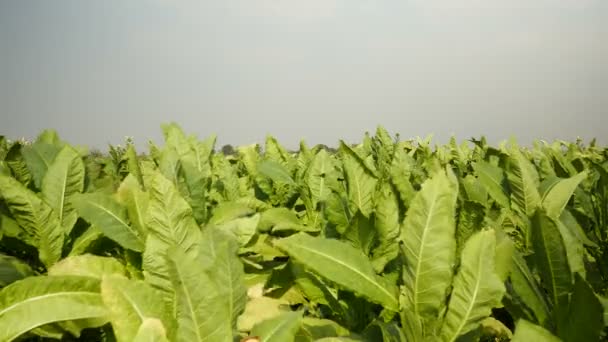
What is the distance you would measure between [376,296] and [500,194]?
153 cm

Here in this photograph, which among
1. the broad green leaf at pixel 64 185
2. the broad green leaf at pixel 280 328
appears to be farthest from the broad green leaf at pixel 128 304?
the broad green leaf at pixel 64 185

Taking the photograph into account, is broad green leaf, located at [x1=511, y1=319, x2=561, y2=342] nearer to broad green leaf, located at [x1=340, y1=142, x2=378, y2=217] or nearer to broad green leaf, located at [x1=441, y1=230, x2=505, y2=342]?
broad green leaf, located at [x1=441, y1=230, x2=505, y2=342]

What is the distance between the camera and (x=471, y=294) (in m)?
1.25

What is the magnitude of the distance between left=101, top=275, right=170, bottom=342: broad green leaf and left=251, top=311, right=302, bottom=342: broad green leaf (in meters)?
0.26

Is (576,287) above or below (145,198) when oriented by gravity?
below

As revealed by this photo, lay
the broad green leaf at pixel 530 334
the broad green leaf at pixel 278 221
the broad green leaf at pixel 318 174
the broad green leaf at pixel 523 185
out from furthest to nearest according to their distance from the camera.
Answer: the broad green leaf at pixel 318 174 → the broad green leaf at pixel 278 221 → the broad green leaf at pixel 523 185 → the broad green leaf at pixel 530 334

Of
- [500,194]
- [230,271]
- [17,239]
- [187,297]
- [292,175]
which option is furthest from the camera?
[292,175]

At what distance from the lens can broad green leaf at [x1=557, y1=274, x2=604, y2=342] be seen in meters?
1.08

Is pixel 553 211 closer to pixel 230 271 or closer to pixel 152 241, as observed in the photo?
pixel 230 271

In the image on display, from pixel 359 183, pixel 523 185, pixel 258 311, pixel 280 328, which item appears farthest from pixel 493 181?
pixel 280 328

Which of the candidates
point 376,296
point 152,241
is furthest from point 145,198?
point 376,296

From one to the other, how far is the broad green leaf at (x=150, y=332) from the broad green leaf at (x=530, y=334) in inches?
33.3

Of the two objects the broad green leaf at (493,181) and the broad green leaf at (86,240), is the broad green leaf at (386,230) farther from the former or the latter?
the broad green leaf at (86,240)

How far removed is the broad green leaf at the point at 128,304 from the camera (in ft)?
3.63
